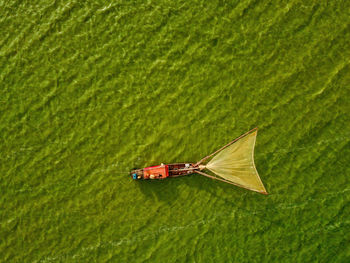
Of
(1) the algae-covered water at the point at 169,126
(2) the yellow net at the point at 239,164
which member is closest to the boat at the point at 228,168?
(2) the yellow net at the point at 239,164

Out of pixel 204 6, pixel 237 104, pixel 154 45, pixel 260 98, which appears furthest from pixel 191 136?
pixel 204 6

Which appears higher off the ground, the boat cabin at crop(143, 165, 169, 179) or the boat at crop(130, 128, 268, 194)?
the boat cabin at crop(143, 165, 169, 179)

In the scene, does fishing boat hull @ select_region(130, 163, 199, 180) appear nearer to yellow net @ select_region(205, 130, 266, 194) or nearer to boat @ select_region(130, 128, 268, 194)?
boat @ select_region(130, 128, 268, 194)

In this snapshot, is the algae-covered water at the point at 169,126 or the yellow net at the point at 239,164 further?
the algae-covered water at the point at 169,126

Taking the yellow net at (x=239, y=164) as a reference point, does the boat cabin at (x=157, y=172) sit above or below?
above

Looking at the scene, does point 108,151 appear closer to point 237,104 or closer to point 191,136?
point 191,136

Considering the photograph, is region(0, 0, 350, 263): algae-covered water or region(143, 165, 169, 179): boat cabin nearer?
region(143, 165, 169, 179): boat cabin

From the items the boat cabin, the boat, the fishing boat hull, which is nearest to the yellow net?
the boat

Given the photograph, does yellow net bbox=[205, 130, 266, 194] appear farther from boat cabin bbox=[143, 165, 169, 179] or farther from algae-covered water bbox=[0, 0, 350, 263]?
boat cabin bbox=[143, 165, 169, 179]

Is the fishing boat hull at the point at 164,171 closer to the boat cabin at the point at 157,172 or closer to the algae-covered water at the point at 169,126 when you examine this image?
the boat cabin at the point at 157,172

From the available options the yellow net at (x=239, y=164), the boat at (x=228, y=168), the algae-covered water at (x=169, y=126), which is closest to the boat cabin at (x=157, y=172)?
the boat at (x=228, y=168)
